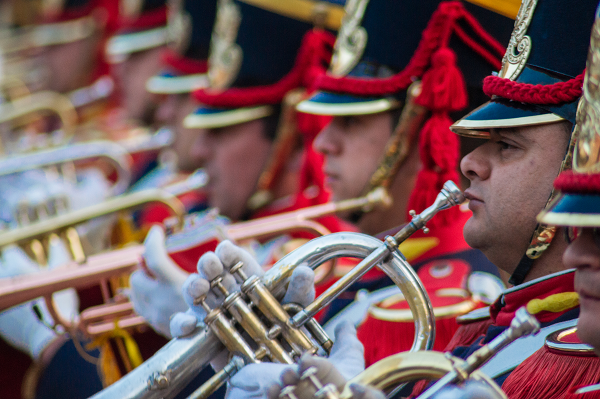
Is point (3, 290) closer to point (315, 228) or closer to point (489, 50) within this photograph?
point (315, 228)

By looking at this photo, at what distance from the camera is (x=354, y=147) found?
245 cm

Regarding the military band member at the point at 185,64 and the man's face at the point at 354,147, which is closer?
the man's face at the point at 354,147

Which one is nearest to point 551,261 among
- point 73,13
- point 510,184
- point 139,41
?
point 510,184

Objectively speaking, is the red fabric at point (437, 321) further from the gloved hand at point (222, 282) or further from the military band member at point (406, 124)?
the gloved hand at point (222, 282)

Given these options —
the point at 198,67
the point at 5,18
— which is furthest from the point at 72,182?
the point at 5,18

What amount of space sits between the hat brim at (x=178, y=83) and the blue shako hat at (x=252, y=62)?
2.00ft

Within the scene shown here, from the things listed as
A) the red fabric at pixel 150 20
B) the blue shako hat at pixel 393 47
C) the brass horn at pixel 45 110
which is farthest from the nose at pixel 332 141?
the brass horn at pixel 45 110

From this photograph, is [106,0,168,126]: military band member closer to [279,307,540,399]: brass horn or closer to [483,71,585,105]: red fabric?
[483,71,585,105]: red fabric

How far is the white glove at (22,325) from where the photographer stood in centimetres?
308

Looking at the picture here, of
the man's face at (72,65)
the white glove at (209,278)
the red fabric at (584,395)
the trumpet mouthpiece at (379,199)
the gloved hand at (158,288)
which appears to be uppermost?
the man's face at (72,65)

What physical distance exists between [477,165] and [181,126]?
302 cm

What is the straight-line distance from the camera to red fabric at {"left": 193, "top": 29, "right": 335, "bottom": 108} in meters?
3.05

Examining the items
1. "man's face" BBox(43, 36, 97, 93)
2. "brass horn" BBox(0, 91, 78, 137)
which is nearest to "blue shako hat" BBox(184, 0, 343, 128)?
"brass horn" BBox(0, 91, 78, 137)

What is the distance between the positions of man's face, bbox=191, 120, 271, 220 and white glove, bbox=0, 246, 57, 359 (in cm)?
95
